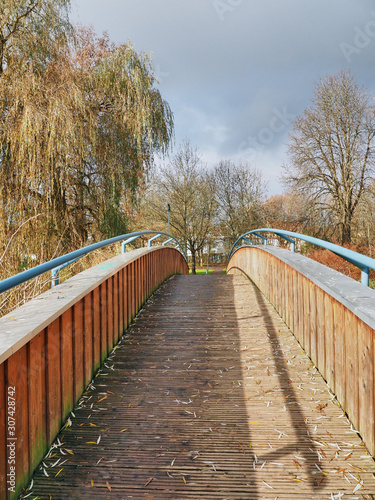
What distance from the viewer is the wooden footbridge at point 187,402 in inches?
69.6

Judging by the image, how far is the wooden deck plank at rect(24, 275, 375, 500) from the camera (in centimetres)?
178

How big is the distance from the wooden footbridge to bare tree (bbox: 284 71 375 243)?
15901mm

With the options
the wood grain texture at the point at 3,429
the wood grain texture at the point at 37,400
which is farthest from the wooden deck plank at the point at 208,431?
the wood grain texture at the point at 3,429

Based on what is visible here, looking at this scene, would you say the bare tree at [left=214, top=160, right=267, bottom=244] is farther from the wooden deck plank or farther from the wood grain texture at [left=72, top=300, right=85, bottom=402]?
the wood grain texture at [left=72, top=300, right=85, bottom=402]

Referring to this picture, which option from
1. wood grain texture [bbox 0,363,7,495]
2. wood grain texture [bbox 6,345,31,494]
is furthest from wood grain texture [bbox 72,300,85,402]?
wood grain texture [bbox 0,363,7,495]

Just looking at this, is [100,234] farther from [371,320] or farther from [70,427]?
[371,320]

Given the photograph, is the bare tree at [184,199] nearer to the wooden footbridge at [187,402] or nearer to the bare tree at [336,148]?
the bare tree at [336,148]

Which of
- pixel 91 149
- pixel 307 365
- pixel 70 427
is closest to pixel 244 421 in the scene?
pixel 307 365

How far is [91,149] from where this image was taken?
7.99m

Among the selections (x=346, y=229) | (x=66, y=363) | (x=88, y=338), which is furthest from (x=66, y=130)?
(x=346, y=229)

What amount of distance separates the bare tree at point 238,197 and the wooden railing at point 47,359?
2092 cm

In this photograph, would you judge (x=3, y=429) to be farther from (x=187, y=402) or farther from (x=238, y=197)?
(x=238, y=197)

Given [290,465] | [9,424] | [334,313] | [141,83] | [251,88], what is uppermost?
[251,88]

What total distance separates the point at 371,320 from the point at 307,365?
1397mm
